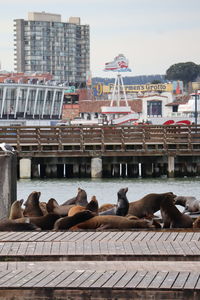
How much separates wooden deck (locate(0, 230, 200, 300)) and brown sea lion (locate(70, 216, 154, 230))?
40cm

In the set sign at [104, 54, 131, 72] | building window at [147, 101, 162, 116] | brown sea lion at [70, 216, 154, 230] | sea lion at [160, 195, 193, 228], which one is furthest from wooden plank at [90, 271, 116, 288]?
building window at [147, 101, 162, 116]

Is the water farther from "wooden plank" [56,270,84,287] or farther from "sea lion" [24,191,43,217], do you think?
"wooden plank" [56,270,84,287]

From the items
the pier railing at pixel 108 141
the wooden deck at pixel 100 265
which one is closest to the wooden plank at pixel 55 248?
the wooden deck at pixel 100 265

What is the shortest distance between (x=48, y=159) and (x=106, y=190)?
280 inches

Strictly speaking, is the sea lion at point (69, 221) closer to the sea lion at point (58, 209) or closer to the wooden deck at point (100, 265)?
the wooden deck at point (100, 265)

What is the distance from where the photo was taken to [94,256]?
11.6m

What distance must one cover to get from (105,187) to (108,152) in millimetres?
4360

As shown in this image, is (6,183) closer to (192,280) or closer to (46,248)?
(46,248)

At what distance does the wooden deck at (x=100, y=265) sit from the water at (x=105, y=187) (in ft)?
58.9

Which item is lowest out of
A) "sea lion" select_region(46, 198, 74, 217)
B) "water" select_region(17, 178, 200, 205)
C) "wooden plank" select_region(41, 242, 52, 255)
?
"water" select_region(17, 178, 200, 205)

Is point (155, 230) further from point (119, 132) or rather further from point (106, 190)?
point (119, 132)

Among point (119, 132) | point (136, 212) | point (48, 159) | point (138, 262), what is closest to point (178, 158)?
point (119, 132)

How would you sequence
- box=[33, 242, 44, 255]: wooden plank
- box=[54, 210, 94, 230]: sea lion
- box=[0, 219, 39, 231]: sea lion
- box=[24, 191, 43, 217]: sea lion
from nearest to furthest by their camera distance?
box=[33, 242, 44, 255]: wooden plank, box=[0, 219, 39, 231]: sea lion, box=[54, 210, 94, 230]: sea lion, box=[24, 191, 43, 217]: sea lion

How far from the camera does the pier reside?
4159 centimetres
